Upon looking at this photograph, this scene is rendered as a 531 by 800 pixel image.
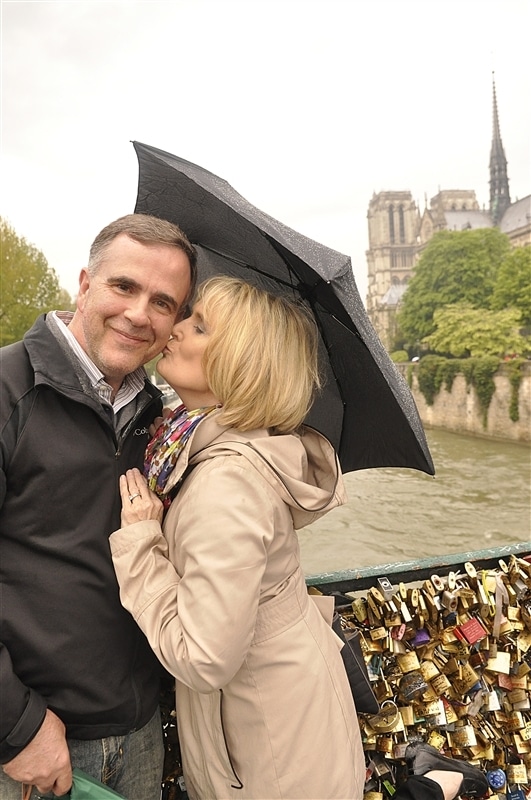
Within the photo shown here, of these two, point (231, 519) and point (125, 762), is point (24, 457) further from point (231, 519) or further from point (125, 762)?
point (125, 762)

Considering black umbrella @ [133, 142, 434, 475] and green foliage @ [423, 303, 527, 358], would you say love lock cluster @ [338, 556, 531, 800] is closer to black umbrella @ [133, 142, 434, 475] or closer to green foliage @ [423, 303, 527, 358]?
black umbrella @ [133, 142, 434, 475]

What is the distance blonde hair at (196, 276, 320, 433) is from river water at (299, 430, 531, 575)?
431 inches

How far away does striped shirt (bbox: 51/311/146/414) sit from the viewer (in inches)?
64.3

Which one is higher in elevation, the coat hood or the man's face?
the man's face

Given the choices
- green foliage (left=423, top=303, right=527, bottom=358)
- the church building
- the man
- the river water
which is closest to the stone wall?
the river water

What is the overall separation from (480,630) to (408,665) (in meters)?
0.31

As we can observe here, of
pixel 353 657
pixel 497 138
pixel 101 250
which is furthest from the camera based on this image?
pixel 497 138

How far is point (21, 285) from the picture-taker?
28172 mm

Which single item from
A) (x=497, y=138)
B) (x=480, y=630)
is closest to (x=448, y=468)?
(x=480, y=630)

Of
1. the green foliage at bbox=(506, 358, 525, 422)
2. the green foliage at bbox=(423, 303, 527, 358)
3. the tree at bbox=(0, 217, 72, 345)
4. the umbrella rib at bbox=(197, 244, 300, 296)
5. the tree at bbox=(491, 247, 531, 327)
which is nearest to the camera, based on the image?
the umbrella rib at bbox=(197, 244, 300, 296)

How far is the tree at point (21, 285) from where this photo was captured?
2728 centimetres

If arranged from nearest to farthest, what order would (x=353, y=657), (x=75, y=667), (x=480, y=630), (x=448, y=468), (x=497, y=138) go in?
(x=75, y=667) → (x=353, y=657) → (x=480, y=630) → (x=448, y=468) → (x=497, y=138)

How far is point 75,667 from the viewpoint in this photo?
1.49 meters

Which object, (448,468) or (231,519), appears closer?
(231,519)
